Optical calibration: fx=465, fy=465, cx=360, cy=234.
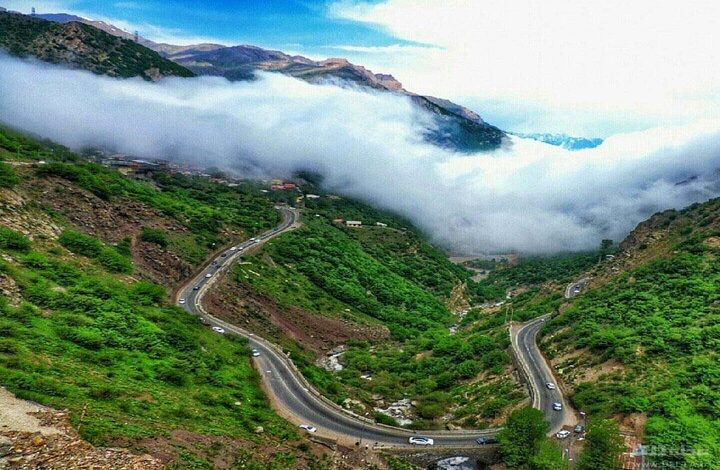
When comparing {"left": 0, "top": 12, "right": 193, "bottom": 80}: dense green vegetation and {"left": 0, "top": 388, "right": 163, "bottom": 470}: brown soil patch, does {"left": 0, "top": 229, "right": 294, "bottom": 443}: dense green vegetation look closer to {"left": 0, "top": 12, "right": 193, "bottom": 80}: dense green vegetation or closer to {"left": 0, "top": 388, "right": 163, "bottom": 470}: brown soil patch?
{"left": 0, "top": 388, "right": 163, "bottom": 470}: brown soil patch

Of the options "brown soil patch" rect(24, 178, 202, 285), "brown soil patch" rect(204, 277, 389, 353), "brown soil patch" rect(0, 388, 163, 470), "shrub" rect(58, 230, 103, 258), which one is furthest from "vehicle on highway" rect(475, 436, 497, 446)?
"shrub" rect(58, 230, 103, 258)

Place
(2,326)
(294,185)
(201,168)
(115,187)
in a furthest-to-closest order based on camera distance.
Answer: (294,185) → (201,168) → (115,187) → (2,326)

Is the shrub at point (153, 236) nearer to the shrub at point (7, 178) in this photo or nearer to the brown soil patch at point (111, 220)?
the brown soil patch at point (111, 220)

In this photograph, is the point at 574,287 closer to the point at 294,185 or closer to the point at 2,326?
the point at 2,326

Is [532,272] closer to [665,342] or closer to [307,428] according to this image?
[665,342]

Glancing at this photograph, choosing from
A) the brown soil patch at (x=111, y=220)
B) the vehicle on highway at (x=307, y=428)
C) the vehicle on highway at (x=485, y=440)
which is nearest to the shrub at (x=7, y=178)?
the brown soil patch at (x=111, y=220)

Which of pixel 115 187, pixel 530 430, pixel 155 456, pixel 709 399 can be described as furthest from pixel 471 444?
pixel 115 187
